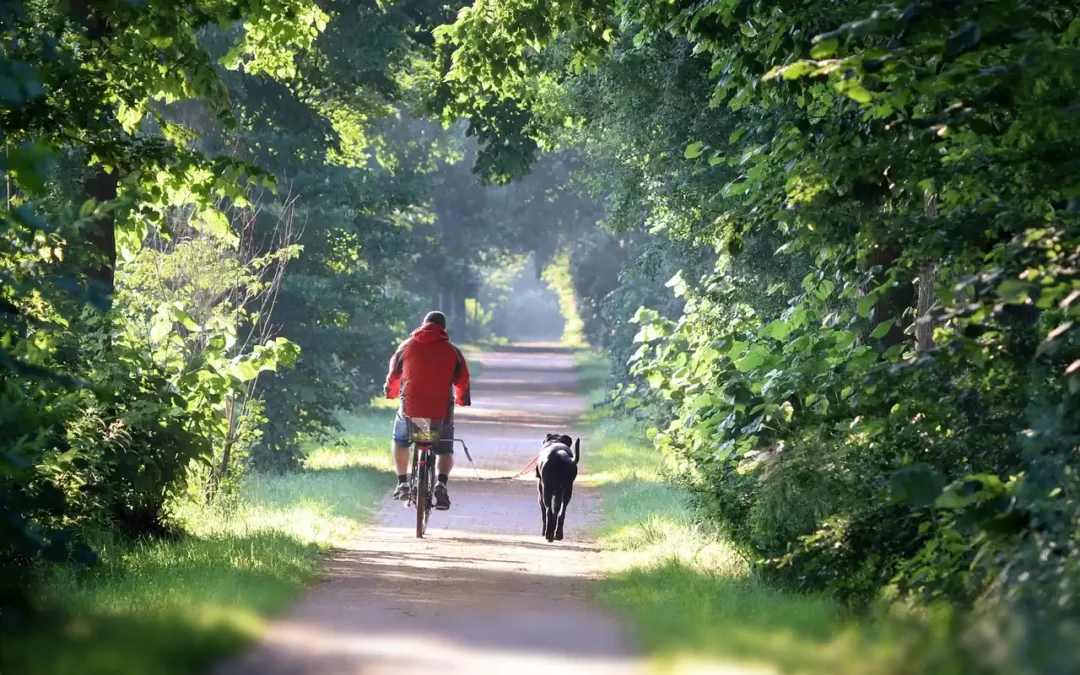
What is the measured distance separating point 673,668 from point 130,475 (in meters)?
6.31

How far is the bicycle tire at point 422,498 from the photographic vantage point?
15156 millimetres

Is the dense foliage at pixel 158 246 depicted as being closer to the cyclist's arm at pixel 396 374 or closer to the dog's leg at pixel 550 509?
the cyclist's arm at pixel 396 374

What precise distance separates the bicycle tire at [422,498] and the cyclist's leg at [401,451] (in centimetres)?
52

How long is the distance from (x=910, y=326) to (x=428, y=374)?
625cm

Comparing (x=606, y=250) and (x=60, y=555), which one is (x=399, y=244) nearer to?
(x=60, y=555)

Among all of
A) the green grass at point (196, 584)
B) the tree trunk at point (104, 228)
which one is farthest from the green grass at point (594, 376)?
the tree trunk at point (104, 228)

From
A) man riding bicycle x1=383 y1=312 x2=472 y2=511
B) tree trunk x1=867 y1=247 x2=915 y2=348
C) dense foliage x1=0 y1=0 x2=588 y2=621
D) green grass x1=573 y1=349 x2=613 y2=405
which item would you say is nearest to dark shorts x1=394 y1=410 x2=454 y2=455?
man riding bicycle x1=383 y1=312 x2=472 y2=511

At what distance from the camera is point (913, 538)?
9.33 m

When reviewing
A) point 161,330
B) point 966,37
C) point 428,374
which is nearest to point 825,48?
point 966,37

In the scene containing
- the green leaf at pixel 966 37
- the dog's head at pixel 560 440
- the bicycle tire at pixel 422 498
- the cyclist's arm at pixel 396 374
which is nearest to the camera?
the green leaf at pixel 966 37

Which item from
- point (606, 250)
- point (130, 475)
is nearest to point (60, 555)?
point (130, 475)

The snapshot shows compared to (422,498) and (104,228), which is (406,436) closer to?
(422,498)

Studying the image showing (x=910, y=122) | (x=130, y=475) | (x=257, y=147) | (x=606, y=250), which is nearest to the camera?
(x=910, y=122)

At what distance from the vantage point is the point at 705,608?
9.91 metres
